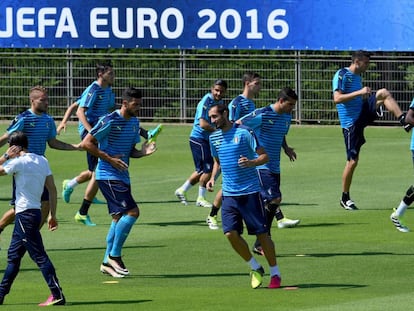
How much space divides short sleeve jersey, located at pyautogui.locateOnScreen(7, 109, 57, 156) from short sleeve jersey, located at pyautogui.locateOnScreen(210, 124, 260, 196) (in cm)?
377

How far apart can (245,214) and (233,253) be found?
259 cm

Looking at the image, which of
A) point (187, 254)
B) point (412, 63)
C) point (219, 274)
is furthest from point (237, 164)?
point (412, 63)

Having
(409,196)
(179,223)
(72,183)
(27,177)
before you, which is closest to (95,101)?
(72,183)

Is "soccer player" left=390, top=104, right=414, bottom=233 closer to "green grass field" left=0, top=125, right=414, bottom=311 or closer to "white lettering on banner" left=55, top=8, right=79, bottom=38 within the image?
"green grass field" left=0, top=125, right=414, bottom=311

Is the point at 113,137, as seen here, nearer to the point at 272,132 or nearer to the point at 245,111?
the point at 272,132

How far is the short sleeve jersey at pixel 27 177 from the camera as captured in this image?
13945mm

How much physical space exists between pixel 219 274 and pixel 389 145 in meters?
16.2

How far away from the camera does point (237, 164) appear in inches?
596

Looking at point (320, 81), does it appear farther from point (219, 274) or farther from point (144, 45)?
point (219, 274)

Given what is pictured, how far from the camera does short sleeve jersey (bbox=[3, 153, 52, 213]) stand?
45.8ft

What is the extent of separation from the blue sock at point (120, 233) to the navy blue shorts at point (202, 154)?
257 inches

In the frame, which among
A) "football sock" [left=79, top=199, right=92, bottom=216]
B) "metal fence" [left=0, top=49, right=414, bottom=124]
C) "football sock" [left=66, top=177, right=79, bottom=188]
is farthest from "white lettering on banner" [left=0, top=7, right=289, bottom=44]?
"football sock" [left=79, top=199, right=92, bottom=216]

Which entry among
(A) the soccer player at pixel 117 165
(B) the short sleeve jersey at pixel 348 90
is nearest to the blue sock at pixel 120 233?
(A) the soccer player at pixel 117 165

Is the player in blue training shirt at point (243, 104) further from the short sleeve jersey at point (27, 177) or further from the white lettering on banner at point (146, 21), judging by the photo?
the white lettering on banner at point (146, 21)
